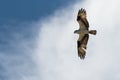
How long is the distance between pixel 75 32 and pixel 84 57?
3.48 m

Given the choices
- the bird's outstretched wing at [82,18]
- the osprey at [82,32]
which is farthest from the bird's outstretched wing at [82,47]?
the bird's outstretched wing at [82,18]

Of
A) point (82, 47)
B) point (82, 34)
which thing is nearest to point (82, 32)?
point (82, 34)

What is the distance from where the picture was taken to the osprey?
42456 mm

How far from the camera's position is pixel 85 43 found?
45.8 m

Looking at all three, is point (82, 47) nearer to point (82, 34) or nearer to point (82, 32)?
point (82, 34)

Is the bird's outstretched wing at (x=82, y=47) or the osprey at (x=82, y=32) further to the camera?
the bird's outstretched wing at (x=82, y=47)

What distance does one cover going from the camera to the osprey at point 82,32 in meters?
42.5

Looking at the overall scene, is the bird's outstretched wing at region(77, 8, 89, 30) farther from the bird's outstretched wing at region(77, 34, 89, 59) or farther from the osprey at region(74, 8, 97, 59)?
the bird's outstretched wing at region(77, 34, 89, 59)

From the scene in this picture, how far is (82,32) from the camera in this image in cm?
4331

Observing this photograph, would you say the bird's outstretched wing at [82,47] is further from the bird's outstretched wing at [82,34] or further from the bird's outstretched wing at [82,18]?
the bird's outstretched wing at [82,18]

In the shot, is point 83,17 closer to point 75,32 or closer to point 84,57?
point 75,32

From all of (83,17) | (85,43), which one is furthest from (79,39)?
(83,17)

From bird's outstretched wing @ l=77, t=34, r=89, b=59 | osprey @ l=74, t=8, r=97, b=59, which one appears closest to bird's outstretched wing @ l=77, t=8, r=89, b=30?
osprey @ l=74, t=8, r=97, b=59

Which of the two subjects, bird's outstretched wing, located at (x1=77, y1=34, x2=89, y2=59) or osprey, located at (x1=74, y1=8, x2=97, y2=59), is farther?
bird's outstretched wing, located at (x1=77, y1=34, x2=89, y2=59)
